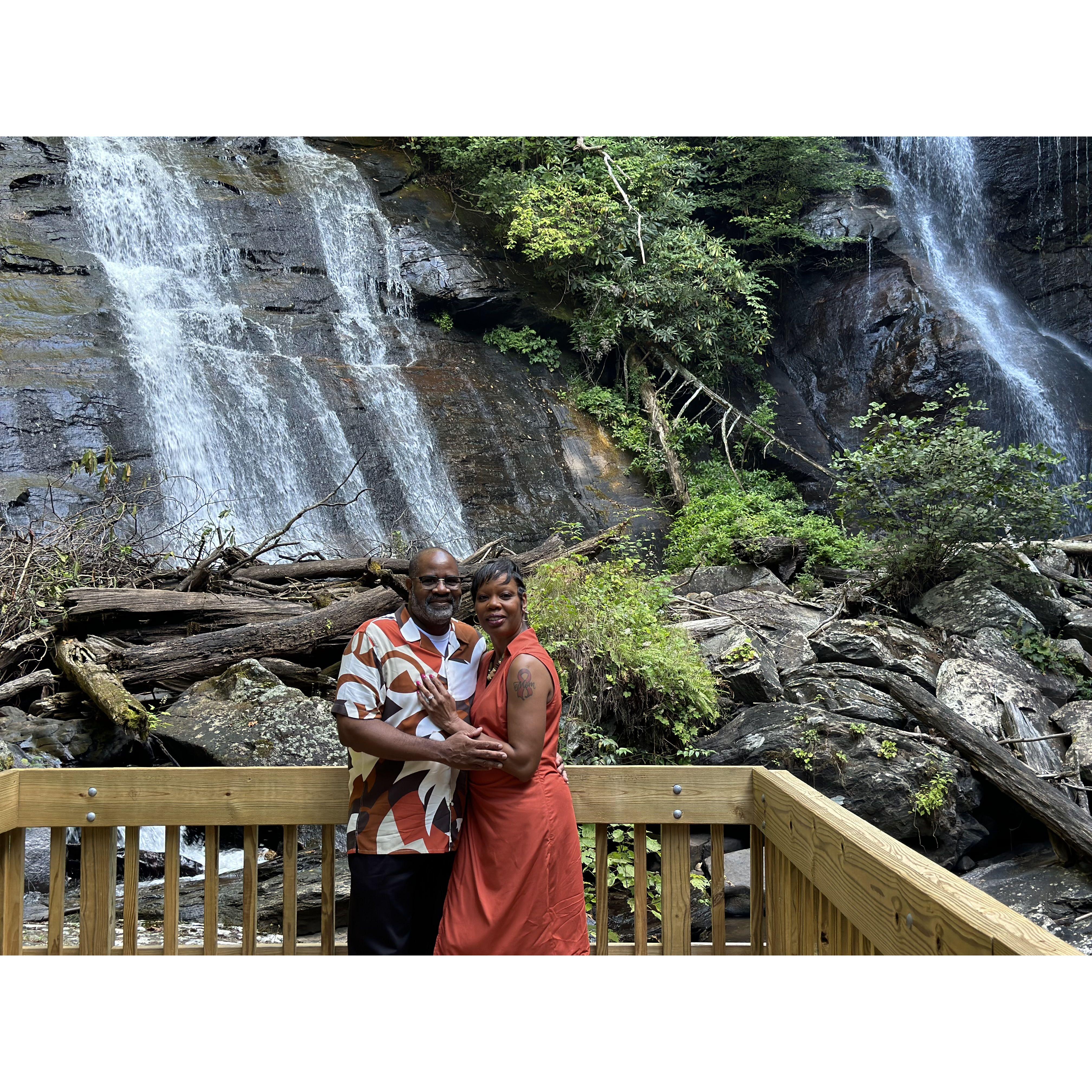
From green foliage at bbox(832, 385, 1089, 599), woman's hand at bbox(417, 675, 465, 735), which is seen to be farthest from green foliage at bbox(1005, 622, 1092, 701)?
woman's hand at bbox(417, 675, 465, 735)

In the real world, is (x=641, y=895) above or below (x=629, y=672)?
below

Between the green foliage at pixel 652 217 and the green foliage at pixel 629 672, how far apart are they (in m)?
7.42

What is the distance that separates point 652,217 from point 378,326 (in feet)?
12.3

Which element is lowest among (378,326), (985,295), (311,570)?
(311,570)

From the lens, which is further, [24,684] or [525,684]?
[24,684]

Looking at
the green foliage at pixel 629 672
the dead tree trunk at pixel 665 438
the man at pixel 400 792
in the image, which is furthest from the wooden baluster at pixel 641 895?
the dead tree trunk at pixel 665 438

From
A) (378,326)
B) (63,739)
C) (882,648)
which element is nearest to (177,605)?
(63,739)

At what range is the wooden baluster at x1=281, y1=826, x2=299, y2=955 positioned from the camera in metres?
2.24

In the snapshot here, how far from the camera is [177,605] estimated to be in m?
5.83

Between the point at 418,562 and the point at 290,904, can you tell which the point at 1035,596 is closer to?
the point at 418,562

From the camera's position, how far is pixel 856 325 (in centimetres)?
1287

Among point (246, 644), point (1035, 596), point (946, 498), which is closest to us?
point (246, 644)

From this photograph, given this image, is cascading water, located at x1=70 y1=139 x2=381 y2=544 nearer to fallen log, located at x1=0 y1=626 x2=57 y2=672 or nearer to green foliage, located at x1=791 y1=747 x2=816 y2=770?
fallen log, located at x1=0 y1=626 x2=57 y2=672

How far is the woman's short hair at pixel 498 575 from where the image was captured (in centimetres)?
202
